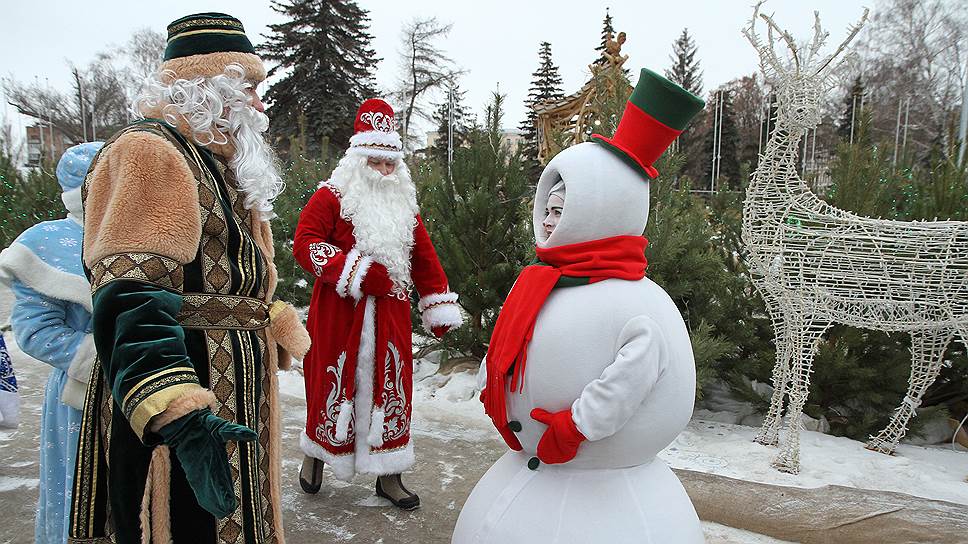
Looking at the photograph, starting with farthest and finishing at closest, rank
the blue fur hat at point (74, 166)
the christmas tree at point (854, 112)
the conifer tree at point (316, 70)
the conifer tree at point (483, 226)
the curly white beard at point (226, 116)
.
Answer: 1. the conifer tree at point (316, 70)
2. the conifer tree at point (483, 226)
3. the christmas tree at point (854, 112)
4. the blue fur hat at point (74, 166)
5. the curly white beard at point (226, 116)

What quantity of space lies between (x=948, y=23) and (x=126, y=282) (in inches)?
1086

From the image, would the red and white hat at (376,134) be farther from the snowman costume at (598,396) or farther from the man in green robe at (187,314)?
the snowman costume at (598,396)

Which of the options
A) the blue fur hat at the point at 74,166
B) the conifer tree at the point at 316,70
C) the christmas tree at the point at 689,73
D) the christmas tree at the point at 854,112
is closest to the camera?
the blue fur hat at the point at 74,166

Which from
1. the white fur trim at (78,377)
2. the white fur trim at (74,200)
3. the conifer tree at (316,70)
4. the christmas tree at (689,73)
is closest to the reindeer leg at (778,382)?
the white fur trim at (78,377)

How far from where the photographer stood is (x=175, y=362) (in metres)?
1.51

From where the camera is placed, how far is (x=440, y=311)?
3.59 m

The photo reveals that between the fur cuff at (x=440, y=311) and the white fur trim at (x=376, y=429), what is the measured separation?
57 centimetres

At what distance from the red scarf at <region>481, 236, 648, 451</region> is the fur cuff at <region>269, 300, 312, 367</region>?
2.13 ft

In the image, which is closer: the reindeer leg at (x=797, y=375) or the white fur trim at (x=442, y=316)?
the white fur trim at (x=442, y=316)

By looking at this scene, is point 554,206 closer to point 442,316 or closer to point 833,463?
point 442,316

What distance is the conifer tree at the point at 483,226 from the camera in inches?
216

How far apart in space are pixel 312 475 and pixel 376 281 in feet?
4.14

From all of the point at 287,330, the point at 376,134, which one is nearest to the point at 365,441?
the point at 287,330

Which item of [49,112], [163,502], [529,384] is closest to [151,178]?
[163,502]
